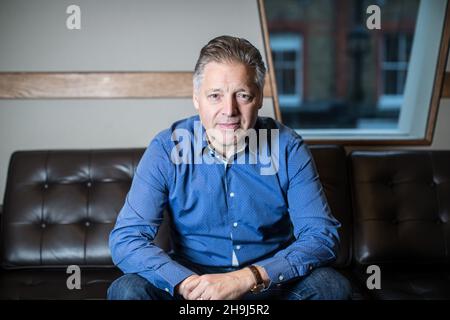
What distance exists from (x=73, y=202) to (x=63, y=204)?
0.04m

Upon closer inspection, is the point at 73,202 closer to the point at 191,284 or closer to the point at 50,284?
the point at 50,284

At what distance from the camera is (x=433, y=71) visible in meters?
2.56

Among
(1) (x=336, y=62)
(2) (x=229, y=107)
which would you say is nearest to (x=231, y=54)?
(2) (x=229, y=107)

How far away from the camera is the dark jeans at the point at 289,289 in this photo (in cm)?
133

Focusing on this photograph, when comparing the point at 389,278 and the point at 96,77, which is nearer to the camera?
the point at 389,278

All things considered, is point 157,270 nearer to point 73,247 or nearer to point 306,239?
point 306,239

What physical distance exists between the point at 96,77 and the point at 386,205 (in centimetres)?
155

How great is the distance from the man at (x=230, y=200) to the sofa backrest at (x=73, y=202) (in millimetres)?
516

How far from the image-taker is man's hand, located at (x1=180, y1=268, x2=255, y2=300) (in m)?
1.30

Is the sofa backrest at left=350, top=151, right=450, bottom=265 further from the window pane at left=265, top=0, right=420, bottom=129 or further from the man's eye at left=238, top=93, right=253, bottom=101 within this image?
the window pane at left=265, top=0, right=420, bottom=129

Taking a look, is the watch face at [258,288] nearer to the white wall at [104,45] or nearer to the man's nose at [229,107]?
the man's nose at [229,107]

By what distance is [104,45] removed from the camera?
240 centimetres

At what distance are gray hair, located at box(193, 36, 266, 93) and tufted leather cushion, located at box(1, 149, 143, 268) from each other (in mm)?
782

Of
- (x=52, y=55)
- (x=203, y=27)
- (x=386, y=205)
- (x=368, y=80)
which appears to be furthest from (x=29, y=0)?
(x=368, y=80)
